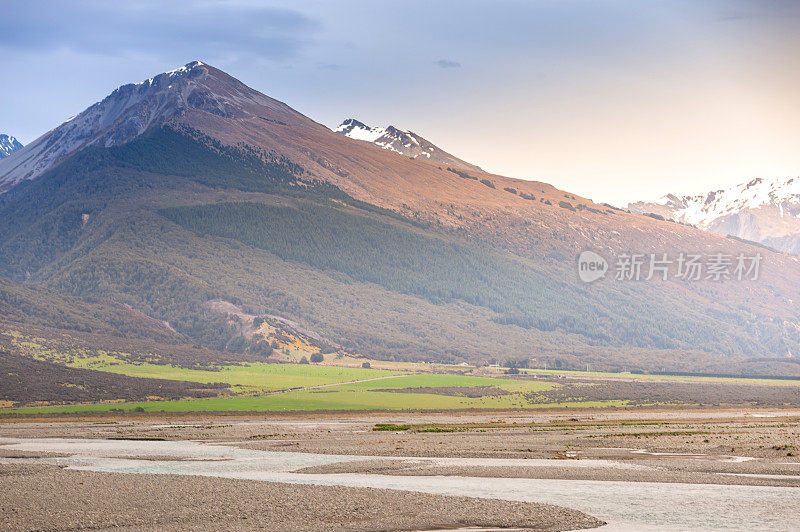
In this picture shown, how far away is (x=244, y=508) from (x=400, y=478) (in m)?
12.3

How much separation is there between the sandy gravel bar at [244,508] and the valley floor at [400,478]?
0.07 meters

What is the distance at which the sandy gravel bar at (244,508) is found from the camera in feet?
96.3

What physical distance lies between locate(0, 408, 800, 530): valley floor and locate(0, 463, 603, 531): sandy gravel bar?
7cm

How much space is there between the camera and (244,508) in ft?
107

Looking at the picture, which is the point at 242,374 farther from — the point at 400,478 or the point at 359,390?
the point at 400,478

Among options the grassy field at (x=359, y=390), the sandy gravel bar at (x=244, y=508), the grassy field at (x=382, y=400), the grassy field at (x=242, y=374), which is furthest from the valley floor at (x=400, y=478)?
the grassy field at (x=242, y=374)

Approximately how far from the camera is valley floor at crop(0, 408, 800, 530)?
3070 cm

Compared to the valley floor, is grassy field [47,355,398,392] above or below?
below

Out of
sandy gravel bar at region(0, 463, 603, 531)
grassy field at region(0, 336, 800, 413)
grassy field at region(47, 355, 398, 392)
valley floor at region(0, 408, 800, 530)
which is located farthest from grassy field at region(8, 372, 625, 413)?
sandy gravel bar at region(0, 463, 603, 531)

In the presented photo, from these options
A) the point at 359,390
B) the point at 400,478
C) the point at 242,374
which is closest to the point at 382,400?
the point at 359,390

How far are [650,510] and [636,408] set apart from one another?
A: 103 meters

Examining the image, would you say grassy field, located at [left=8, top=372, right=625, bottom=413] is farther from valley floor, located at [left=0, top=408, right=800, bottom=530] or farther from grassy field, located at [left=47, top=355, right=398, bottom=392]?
valley floor, located at [left=0, top=408, right=800, bottom=530]

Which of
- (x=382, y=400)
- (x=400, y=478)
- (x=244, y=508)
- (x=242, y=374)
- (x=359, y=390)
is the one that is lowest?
(x=242, y=374)

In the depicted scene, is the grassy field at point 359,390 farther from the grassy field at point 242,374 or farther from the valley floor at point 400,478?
the valley floor at point 400,478
